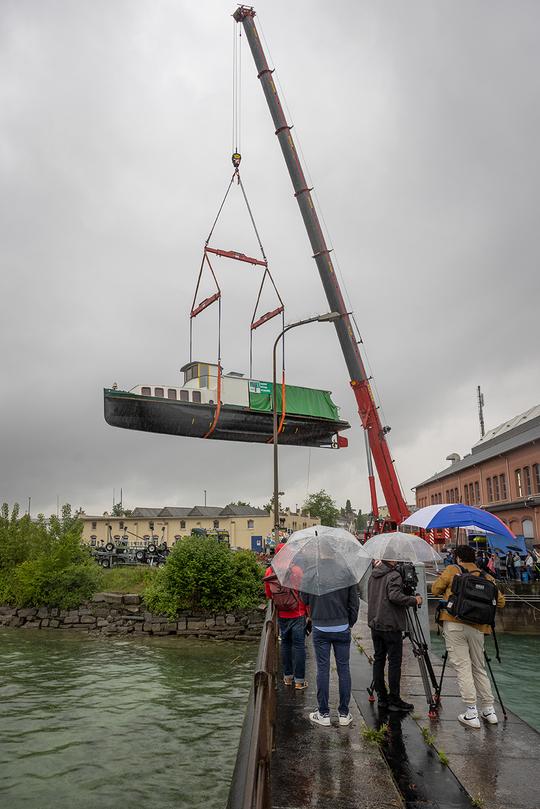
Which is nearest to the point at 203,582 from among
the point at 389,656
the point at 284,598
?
the point at 284,598

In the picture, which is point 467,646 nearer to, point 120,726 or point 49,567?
point 120,726

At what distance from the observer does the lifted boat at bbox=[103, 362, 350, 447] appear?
2472 centimetres

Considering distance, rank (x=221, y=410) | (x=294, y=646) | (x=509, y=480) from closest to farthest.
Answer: (x=294, y=646), (x=221, y=410), (x=509, y=480)

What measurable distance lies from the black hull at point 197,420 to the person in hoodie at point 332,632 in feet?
63.0

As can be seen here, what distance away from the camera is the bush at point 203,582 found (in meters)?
20.5

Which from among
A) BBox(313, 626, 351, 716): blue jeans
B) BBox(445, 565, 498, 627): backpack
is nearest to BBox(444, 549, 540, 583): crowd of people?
BBox(445, 565, 498, 627): backpack

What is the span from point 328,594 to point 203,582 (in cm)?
1533

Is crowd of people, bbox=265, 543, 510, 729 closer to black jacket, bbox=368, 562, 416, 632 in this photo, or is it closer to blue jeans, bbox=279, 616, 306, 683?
black jacket, bbox=368, 562, 416, 632

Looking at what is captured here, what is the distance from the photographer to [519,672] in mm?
15719

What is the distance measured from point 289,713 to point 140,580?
2046cm

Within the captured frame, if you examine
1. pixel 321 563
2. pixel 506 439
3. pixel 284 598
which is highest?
pixel 506 439

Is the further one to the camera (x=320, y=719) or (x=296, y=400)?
(x=296, y=400)

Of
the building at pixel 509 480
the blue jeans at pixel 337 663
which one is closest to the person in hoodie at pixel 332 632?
the blue jeans at pixel 337 663

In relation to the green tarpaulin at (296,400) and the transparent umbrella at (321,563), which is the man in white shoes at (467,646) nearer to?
the transparent umbrella at (321,563)
